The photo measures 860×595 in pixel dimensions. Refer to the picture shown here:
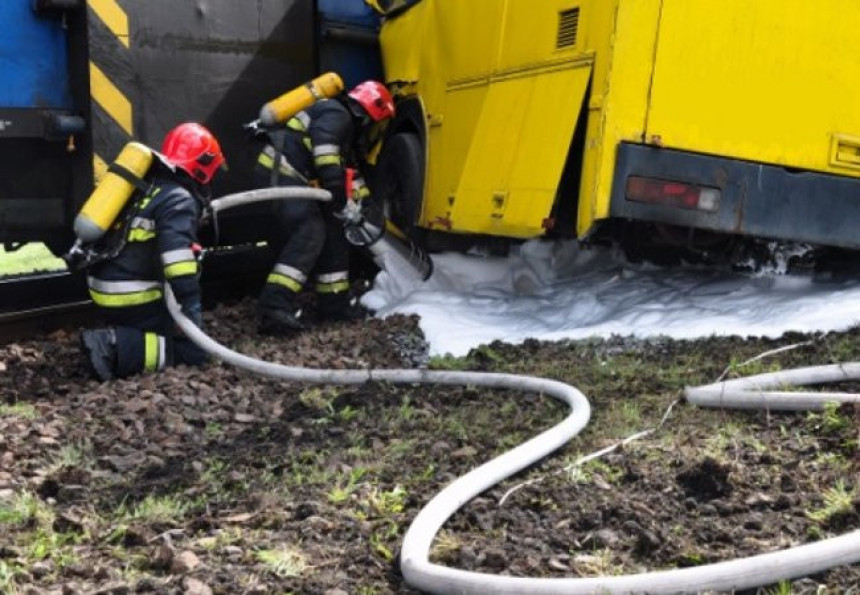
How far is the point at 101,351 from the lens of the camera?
4.47 metres

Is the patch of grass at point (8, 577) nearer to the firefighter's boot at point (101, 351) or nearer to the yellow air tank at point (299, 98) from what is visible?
the firefighter's boot at point (101, 351)

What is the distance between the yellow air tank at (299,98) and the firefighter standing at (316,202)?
0.04 meters

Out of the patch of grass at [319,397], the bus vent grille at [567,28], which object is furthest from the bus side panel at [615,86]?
the patch of grass at [319,397]

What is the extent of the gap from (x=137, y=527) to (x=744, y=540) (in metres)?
1.59

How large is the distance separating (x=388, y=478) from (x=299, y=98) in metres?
3.38

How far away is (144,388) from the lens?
13.4 ft

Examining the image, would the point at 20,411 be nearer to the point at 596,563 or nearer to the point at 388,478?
the point at 388,478

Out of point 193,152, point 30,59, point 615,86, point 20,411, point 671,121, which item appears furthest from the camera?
point 30,59

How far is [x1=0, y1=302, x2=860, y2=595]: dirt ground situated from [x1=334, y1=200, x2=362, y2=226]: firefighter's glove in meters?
1.68

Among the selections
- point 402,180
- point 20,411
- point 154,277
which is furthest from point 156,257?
point 402,180

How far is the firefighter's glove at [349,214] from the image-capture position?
225 inches

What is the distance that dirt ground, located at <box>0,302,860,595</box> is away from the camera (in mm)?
2279

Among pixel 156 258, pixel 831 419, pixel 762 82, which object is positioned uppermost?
pixel 762 82

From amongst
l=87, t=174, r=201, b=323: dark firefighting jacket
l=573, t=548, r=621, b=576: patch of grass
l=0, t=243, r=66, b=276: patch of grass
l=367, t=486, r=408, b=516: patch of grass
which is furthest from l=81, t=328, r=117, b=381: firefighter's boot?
l=0, t=243, r=66, b=276: patch of grass
